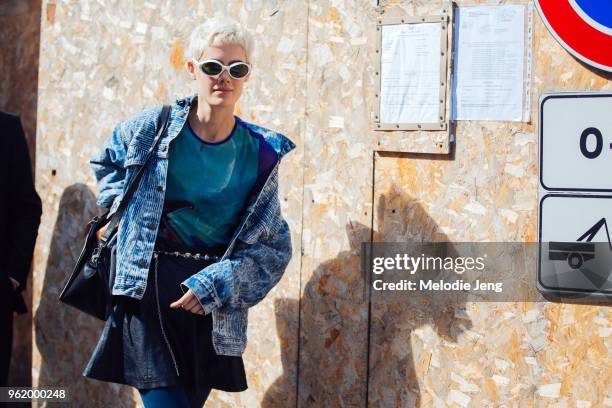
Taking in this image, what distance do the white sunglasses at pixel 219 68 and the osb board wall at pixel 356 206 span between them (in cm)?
87

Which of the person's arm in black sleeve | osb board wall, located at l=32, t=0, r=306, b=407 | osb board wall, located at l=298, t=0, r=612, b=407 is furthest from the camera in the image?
the person's arm in black sleeve

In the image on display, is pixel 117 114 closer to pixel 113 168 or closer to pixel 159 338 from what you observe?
pixel 113 168

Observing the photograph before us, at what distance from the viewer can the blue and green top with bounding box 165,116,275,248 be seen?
371cm

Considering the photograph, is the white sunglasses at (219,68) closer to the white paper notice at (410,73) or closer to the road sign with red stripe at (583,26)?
the white paper notice at (410,73)

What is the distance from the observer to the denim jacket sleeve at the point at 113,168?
149 inches

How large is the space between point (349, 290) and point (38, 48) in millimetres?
2687

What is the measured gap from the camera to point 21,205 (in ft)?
16.9

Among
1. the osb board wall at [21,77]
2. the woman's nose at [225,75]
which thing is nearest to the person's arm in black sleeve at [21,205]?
the osb board wall at [21,77]

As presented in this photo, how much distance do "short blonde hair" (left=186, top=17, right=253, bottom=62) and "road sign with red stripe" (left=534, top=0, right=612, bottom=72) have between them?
121cm

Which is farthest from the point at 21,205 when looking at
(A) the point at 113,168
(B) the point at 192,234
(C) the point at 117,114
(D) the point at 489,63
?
(D) the point at 489,63

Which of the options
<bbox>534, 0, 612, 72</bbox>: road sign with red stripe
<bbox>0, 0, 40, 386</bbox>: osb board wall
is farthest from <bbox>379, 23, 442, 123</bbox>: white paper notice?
<bbox>0, 0, 40, 386</bbox>: osb board wall

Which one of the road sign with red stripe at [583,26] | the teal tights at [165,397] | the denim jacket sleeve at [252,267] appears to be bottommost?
the teal tights at [165,397]

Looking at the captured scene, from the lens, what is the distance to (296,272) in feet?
15.0

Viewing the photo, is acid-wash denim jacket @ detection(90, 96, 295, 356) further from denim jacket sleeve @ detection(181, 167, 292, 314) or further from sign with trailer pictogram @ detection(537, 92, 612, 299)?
sign with trailer pictogram @ detection(537, 92, 612, 299)
